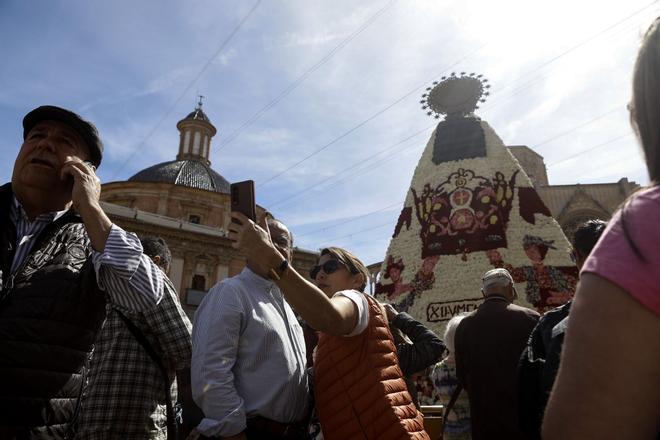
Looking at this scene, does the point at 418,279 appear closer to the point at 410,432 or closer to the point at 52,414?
the point at 410,432

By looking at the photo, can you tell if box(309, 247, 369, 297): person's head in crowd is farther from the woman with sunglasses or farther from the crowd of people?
the woman with sunglasses

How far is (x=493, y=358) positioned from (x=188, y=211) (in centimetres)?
2634

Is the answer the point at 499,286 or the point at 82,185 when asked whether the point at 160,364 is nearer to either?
the point at 82,185

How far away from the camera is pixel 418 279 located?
10.4 meters

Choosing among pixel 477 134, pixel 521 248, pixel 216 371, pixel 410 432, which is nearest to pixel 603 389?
pixel 410 432

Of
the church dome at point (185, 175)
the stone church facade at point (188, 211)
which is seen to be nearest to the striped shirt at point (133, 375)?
the stone church facade at point (188, 211)

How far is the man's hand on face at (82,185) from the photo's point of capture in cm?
183

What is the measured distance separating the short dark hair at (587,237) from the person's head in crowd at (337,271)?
133cm

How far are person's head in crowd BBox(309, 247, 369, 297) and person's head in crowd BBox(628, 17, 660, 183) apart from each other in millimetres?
1863

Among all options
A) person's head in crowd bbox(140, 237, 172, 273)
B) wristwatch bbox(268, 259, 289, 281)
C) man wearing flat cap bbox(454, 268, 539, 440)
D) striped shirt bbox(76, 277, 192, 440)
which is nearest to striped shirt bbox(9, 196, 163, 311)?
wristwatch bbox(268, 259, 289, 281)

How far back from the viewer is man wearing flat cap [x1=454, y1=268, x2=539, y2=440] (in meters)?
3.29

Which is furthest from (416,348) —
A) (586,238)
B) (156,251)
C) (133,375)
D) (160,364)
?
(156,251)

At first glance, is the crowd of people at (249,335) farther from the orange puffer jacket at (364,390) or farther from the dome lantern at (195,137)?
the dome lantern at (195,137)

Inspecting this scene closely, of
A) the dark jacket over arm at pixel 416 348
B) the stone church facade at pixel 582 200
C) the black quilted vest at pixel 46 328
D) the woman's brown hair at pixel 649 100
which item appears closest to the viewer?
the woman's brown hair at pixel 649 100
